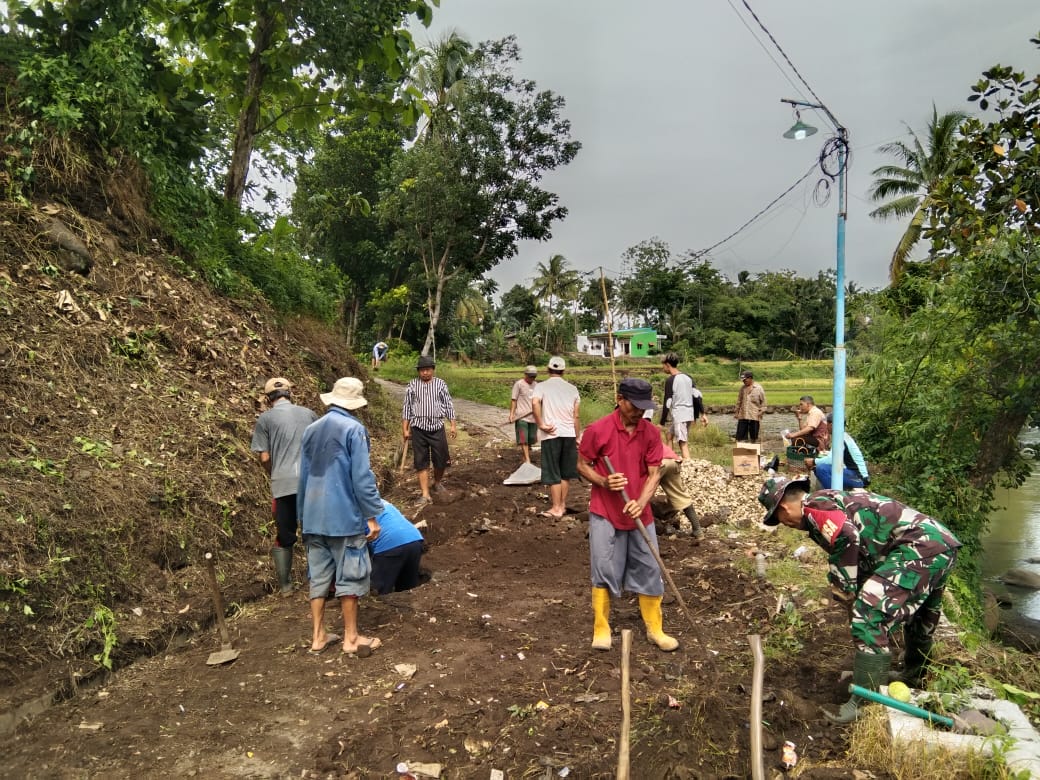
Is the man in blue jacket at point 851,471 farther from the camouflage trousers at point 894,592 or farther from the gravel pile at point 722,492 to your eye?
the camouflage trousers at point 894,592

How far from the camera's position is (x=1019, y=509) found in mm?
15031

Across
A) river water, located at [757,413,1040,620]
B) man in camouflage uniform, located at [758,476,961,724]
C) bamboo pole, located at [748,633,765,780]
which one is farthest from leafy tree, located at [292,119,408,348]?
bamboo pole, located at [748,633,765,780]

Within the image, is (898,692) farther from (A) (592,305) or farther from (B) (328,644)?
(A) (592,305)

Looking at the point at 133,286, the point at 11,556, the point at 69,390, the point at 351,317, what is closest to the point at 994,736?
Answer: the point at 11,556

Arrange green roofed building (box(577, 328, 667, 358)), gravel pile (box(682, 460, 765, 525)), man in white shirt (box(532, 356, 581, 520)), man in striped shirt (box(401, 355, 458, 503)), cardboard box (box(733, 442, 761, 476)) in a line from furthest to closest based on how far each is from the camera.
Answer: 1. green roofed building (box(577, 328, 667, 358))
2. cardboard box (box(733, 442, 761, 476))
3. gravel pile (box(682, 460, 765, 525))
4. man in striped shirt (box(401, 355, 458, 503))
5. man in white shirt (box(532, 356, 581, 520))

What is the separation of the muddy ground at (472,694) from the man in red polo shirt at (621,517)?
0.25m

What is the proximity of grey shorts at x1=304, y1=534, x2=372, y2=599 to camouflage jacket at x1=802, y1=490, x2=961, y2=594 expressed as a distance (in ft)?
8.73

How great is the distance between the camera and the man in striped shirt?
7.62 metres

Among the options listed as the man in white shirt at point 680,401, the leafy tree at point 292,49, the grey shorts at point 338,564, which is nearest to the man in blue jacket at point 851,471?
the man in white shirt at point 680,401

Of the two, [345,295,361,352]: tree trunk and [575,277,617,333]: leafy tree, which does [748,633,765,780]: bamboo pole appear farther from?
[575,277,617,333]: leafy tree

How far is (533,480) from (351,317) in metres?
25.1

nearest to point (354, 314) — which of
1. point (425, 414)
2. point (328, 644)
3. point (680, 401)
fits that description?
point (680, 401)

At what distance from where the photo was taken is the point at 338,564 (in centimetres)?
424

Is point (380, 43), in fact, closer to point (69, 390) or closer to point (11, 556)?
point (69, 390)
